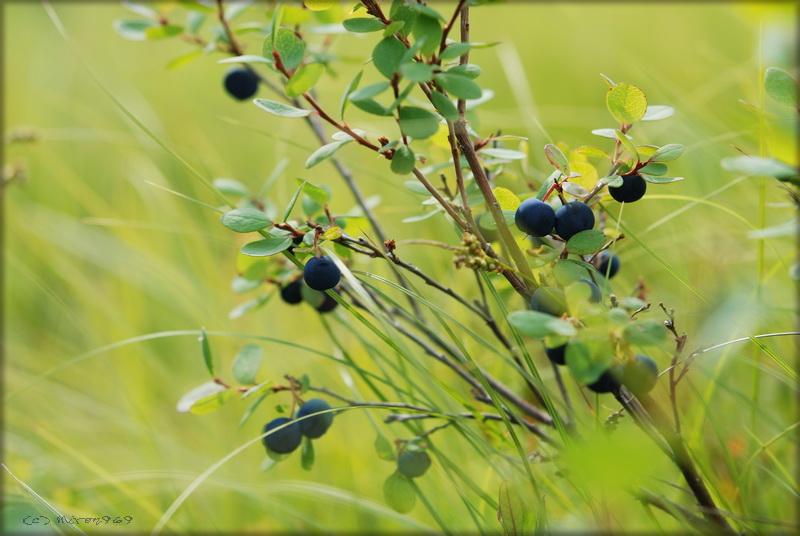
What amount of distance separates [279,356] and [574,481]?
1130mm

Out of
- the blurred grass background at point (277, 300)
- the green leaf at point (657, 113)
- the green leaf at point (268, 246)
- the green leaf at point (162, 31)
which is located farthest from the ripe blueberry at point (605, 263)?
the green leaf at point (162, 31)

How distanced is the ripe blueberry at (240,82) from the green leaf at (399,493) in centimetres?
62

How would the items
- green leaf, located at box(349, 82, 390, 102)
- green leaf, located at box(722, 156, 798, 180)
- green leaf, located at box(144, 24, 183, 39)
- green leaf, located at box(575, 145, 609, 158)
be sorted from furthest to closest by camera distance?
→ green leaf, located at box(144, 24, 183, 39) → green leaf, located at box(575, 145, 609, 158) → green leaf, located at box(349, 82, 390, 102) → green leaf, located at box(722, 156, 798, 180)

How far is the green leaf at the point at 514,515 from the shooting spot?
2.35 ft

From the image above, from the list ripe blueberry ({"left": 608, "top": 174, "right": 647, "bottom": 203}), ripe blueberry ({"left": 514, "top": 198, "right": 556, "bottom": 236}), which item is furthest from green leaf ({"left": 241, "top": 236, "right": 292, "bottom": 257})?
ripe blueberry ({"left": 608, "top": 174, "right": 647, "bottom": 203})

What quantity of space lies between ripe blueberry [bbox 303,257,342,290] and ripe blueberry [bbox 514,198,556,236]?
0.61 feet

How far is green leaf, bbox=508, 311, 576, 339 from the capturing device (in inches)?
21.1

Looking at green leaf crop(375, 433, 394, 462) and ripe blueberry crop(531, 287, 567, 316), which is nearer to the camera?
ripe blueberry crop(531, 287, 567, 316)

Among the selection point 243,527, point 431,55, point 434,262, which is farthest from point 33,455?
point 431,55

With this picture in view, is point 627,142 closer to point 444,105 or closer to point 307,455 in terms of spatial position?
point 444,105

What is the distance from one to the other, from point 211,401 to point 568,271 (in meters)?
0.43

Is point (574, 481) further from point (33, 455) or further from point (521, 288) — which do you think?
point (33, 455)

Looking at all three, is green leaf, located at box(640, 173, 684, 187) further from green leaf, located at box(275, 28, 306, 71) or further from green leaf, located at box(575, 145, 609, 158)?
green leaf, located at box(275, 28, 306, 71)

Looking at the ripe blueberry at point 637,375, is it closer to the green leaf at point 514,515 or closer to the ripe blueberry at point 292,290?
the green leaf at point 514,515
